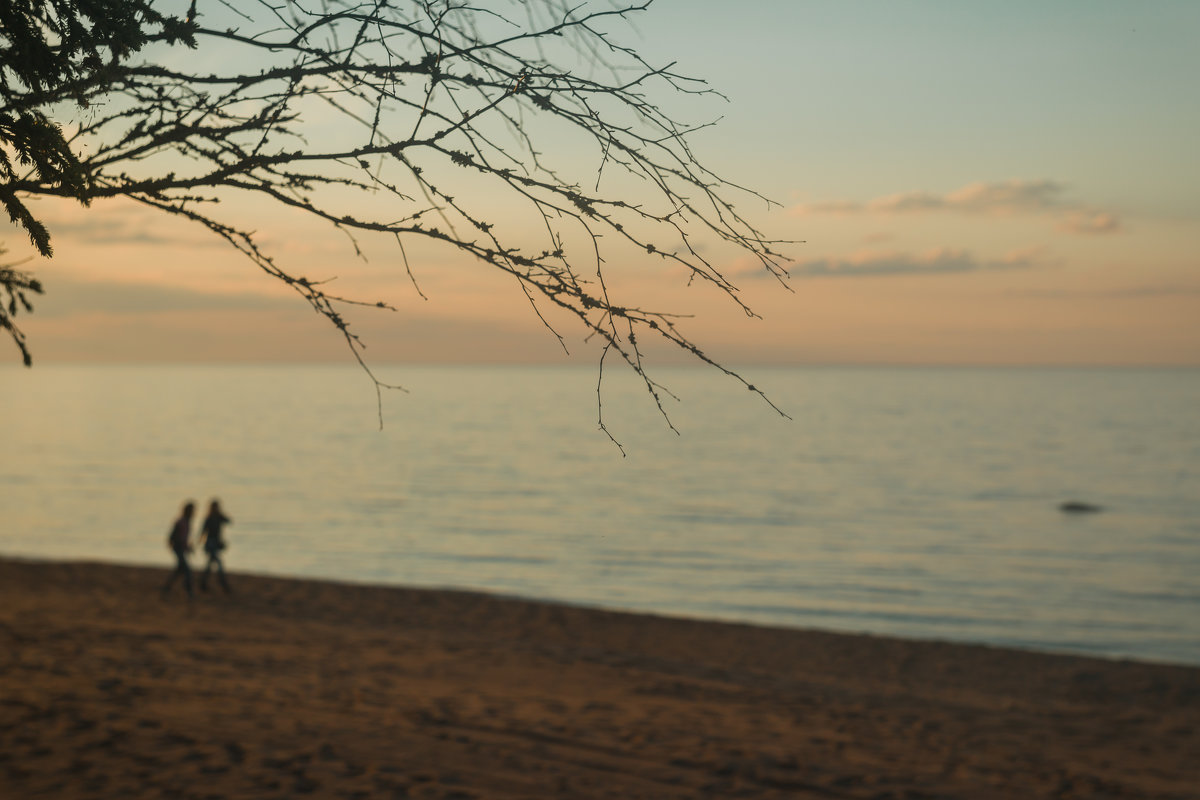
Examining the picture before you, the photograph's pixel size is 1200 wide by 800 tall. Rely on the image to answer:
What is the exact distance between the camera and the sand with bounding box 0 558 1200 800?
25.4 ft

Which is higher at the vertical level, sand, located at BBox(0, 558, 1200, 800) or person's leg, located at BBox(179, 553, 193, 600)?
person's leg, located at BBox(179, 553, 193, 600)

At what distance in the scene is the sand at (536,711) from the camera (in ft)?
25.4

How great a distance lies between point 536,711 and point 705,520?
31.4 meters

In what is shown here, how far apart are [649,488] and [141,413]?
104632 millimetres

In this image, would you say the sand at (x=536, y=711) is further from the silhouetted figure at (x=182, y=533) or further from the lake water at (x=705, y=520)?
the lake water at (x=705, y=520)

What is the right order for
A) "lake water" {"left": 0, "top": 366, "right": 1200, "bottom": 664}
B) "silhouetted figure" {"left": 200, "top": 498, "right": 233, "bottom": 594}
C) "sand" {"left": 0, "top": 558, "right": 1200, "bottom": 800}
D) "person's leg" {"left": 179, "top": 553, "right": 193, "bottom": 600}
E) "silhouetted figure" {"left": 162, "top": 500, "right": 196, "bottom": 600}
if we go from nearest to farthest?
1. "sand" {"left": 0, "top": 558, "right": 1200, "bottom": 800}
2. "silhouetted figure" {"left": 162, "top": 500, "right": 196, "bottom": 600}
3. "silhouetted figure" {"left": 200, "top": 498, "right": 233, "bottom": 594}
4. "person's leg" {"left": 179, "top": 553, "right": 193, "bottom": 600}
5. "lake water" {"left": 0, "top": 366, "right": 1200, "bottom": 664}

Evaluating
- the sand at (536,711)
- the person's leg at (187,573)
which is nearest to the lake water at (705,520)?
the sand at (536,711)

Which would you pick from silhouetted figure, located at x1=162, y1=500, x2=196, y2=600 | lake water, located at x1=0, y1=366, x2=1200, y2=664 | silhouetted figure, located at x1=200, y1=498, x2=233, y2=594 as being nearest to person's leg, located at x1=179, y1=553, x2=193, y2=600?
silhouetted figure, located at x1=162, y1=500, x2=196, y2=600

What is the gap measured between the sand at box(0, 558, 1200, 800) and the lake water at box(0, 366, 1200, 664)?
5667mm

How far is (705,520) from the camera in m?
41.3

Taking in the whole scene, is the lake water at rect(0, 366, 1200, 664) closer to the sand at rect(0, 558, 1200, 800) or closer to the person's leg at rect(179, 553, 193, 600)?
the sand at rect(0, 558, 1200, 800)

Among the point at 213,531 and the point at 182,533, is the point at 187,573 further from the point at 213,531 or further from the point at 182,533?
the point at 182,533

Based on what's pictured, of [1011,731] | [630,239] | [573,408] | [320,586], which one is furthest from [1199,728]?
[573,408]

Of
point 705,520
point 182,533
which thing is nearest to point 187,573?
point 182,533
